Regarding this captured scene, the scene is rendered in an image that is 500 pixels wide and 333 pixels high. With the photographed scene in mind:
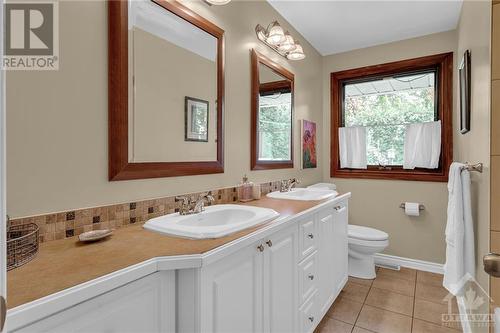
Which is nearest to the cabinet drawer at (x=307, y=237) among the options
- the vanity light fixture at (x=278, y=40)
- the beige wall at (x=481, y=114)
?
the beige wall at (x=481, y=114)

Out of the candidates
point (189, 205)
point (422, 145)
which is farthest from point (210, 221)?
point (422, 145)

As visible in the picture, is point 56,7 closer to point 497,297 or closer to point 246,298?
point 246,298

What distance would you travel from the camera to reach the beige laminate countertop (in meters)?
0.62

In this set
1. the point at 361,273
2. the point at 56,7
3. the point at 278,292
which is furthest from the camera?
the point at 361,273

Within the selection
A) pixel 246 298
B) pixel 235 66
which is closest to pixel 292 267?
pixel 246 298

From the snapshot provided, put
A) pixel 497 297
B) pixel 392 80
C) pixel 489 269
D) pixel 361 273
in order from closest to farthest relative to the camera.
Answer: pixel 489 269 < pixel 497 297 < pixel 361 273 < pixel 392 80

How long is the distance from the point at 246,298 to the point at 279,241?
32 centimetres

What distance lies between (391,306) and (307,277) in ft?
3.51

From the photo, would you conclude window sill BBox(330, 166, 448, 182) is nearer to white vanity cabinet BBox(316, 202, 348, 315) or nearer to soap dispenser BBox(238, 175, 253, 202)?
white vanity cabinet BBox(316, 202, 348, 315)

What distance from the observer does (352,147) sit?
3.20 meters

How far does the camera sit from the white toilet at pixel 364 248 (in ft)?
8.07

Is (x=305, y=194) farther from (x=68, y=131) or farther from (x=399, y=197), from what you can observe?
(x=68, y=131)

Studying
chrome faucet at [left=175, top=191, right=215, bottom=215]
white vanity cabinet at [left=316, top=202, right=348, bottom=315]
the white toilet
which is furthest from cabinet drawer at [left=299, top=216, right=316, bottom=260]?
the white toilet

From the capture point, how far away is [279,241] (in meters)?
1.29
